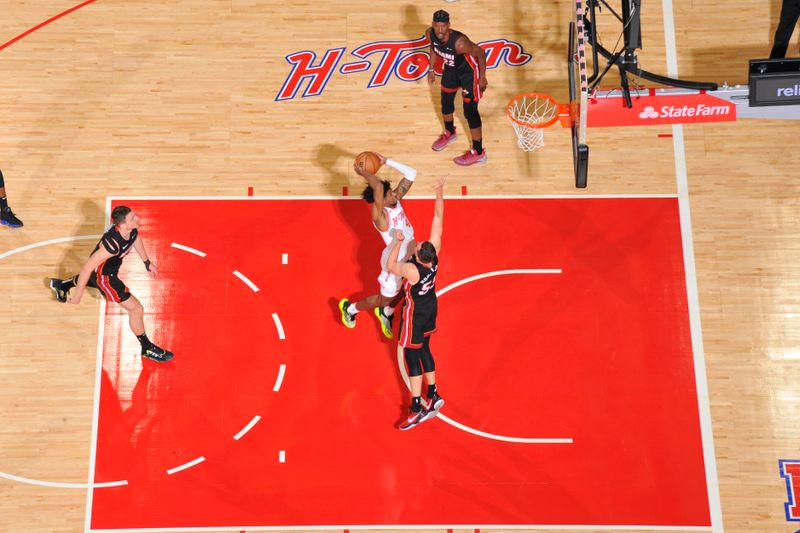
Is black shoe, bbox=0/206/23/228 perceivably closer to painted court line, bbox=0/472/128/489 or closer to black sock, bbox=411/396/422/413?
painted court line, bbox=0/472/128/489

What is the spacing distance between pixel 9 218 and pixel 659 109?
865 cm

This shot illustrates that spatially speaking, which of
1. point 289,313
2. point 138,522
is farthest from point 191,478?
point 289,313

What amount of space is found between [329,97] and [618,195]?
442 cm

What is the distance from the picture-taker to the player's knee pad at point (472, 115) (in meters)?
9.79

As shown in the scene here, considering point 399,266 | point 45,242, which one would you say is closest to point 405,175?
point 399,266

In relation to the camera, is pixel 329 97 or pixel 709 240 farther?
pixel 329 97

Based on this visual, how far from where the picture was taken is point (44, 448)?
9.05 metres

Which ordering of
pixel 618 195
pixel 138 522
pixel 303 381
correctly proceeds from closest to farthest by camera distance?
pixel 138 522 < pixel 303 381 < pixel 618 195

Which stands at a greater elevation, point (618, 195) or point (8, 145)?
point (8, 145)

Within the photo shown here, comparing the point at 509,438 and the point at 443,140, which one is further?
the point at 443,140

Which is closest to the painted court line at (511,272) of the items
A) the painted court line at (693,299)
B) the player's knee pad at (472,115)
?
the painted court line at (693,299)

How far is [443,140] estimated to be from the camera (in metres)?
10.3

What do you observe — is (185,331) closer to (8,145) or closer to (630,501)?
(8,145)

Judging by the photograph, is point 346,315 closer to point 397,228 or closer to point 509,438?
point 397,228
